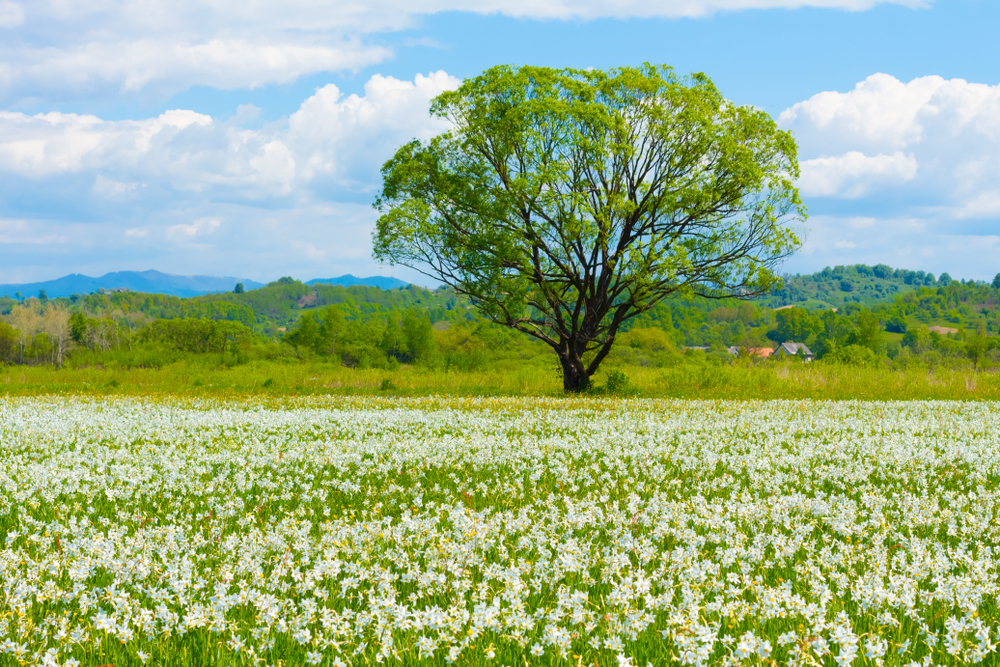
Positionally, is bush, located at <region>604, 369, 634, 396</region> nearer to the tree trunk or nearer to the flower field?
the tree trunk

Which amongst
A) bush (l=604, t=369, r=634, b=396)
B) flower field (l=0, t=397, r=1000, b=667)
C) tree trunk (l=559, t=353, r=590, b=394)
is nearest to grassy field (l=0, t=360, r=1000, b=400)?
bush (l=604, t=369, r=634, b=396)

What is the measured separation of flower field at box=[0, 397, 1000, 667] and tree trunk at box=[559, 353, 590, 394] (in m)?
16.6

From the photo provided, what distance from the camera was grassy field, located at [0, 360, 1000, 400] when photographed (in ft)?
87.2

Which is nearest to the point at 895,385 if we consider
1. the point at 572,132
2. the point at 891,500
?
the point at 572,132

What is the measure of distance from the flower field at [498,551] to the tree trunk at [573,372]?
1659 cm

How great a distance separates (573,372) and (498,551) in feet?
78.5

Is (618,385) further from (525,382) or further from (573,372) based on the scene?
(525,382)

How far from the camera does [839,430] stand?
13.6m

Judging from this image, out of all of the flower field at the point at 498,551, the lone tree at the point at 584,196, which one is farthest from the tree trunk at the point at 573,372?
the flower field at the point at 498,551

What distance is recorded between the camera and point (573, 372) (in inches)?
1139

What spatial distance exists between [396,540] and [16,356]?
120201 millimetres

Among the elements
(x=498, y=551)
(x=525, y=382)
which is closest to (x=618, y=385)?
(x=525, y=382)

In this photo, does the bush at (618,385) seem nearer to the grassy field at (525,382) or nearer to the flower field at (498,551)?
the grassy field at (525,382)

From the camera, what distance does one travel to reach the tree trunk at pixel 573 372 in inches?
1125
